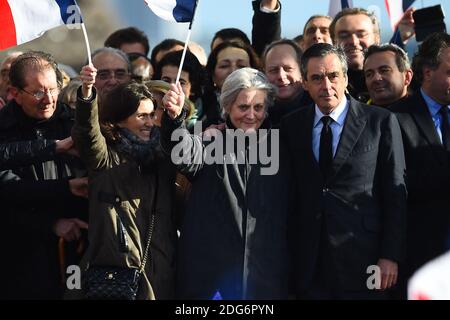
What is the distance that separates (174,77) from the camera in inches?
325

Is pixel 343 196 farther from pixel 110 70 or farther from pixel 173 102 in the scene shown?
pixel 110 70

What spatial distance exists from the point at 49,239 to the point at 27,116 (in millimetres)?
820

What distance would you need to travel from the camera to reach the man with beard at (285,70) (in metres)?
7.66

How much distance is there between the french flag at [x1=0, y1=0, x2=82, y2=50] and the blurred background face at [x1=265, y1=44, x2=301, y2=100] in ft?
5.45

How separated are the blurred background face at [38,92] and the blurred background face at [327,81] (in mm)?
1696

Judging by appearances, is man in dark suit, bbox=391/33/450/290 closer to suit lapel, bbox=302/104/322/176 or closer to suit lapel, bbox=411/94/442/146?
suit lapel, bbox=411/94/442/146

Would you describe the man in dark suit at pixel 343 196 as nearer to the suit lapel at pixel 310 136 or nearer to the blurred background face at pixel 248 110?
the suit lapel at pixel 310 136

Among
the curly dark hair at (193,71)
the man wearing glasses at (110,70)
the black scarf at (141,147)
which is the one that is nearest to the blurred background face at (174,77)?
the curly dark hair at (193,71)

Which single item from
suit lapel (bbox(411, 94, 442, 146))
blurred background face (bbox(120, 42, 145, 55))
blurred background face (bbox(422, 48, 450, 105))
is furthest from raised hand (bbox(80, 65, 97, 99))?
blurred background face (bbox(120, 42, 145, 55))

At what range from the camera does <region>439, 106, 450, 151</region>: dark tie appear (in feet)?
22.7

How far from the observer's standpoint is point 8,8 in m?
7.10

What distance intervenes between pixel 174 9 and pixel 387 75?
1.70m

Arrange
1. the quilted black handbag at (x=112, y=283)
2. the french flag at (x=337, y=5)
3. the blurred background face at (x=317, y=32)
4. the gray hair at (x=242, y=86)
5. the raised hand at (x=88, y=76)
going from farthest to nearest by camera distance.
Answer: the french flag at (x=337, y=5)
the blurred background face at (x=317, y=32)
the gray hair at (x=242, y=86)
the quilted black handbag at (x=112, y=283)
the raised hand at (x=88, y=76)
